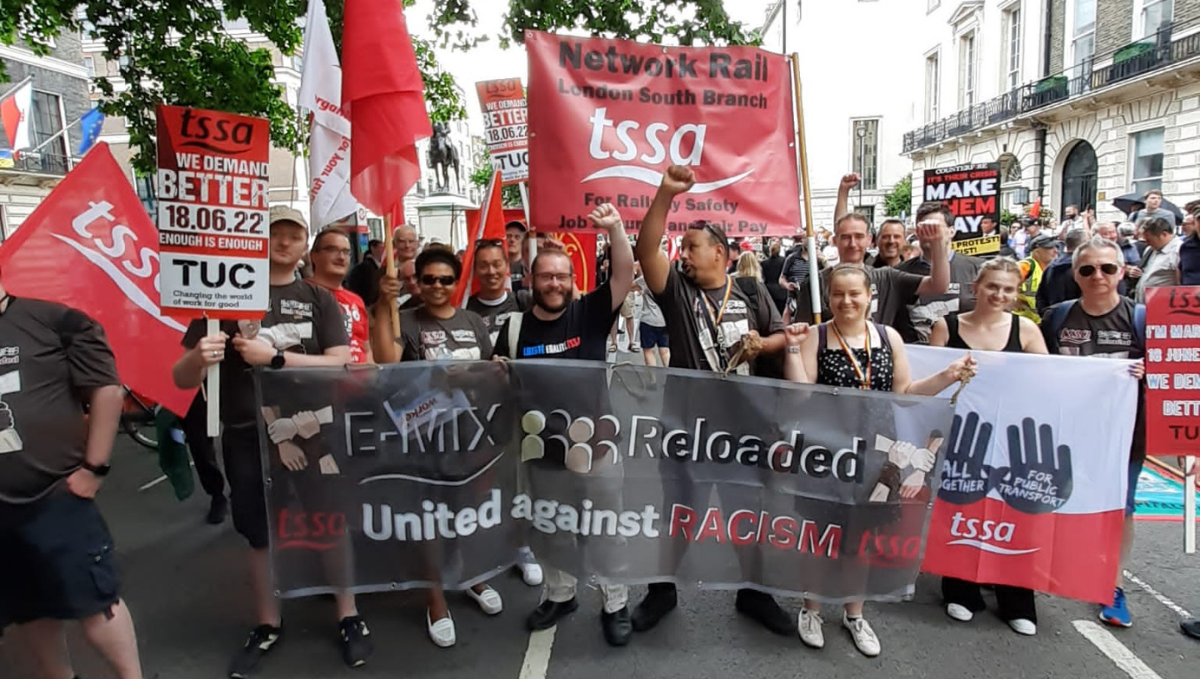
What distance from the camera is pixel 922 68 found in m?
38.4

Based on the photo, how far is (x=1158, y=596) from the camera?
3.94 m

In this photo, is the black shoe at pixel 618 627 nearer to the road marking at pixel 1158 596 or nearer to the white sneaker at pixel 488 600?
the white sneaker at pixel 488 600

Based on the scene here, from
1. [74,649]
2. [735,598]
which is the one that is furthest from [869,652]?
[74,649]

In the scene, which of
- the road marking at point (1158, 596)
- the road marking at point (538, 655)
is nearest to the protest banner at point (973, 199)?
the road marking at point (1158, 596)

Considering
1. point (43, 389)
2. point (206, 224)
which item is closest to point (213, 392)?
point (43, 389)

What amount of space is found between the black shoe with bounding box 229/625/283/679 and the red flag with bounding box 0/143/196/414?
4.10 ft

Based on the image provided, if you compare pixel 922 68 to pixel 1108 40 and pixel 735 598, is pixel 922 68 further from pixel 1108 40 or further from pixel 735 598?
pixel 735 598

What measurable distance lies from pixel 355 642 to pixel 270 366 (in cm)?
137

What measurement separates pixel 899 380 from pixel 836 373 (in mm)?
313

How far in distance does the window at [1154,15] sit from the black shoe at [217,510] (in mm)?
24744

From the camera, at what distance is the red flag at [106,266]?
12.5ft

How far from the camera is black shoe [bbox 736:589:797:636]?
361 centimetres

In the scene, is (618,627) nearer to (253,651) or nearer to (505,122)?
(253,651)

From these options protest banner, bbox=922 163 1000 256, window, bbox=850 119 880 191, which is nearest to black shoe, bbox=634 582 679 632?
protest banner, bbox=922 163 1000 256
